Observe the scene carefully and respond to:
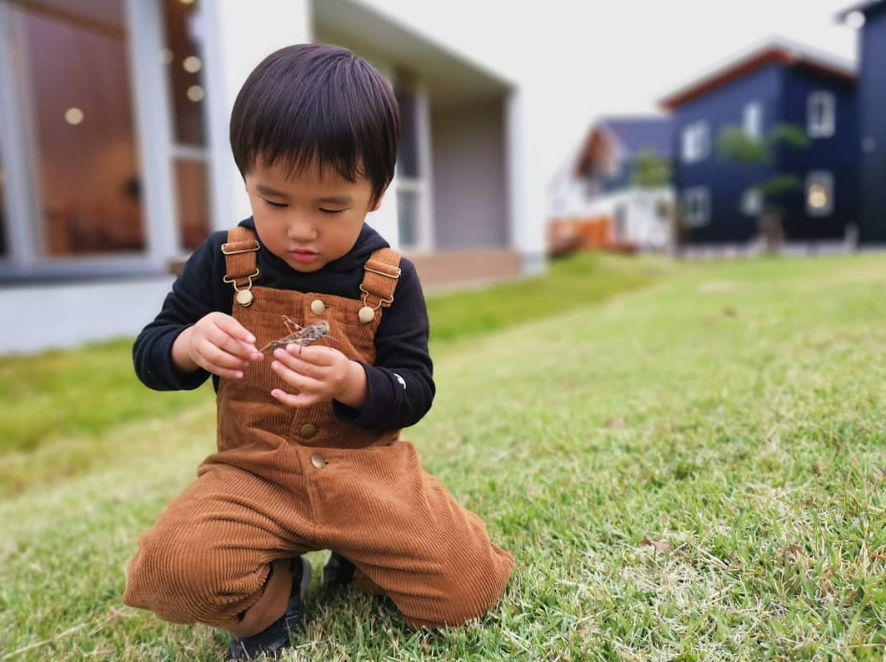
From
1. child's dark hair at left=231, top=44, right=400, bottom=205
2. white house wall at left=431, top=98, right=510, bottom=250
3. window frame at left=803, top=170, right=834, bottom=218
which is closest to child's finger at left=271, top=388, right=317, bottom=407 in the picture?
child's dark hair at left=231, top=44, right=400, bottom=205

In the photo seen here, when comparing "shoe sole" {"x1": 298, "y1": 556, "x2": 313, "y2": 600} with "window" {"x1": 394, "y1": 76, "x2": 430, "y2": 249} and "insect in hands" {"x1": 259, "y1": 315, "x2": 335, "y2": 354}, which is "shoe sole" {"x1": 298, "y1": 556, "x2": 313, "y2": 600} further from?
"window" {"x1": 394, "y1": 76, "x2": 430, "y2": 249}

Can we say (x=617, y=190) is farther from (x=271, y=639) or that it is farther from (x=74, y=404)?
(x=271, y=639)

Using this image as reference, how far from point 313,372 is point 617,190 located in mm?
28992

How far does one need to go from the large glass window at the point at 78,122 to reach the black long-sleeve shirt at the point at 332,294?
7.44 metres

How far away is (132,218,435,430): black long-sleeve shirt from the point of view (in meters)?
1.28

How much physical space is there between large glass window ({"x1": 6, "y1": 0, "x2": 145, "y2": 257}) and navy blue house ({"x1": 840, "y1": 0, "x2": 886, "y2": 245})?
41.8ft

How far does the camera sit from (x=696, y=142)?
2127 centimetres

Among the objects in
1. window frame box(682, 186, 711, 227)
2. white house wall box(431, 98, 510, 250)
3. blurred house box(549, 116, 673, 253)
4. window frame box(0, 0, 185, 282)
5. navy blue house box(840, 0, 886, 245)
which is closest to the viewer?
window frame box(0, 0, 185, 282)

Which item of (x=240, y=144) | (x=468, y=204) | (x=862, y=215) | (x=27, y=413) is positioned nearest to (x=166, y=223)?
(x=27, y=413)

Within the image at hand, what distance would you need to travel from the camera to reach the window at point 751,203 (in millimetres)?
18328

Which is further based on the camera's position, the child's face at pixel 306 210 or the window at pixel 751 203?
the window at pixel 751 203

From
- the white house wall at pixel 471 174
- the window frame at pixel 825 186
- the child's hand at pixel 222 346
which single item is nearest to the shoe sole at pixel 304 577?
the child's hand at pixel 222 346

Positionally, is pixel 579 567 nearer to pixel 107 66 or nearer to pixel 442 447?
pixel 442 447

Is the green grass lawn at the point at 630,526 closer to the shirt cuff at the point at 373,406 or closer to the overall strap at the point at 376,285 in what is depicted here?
the shirt cuff at the point at 373,406
